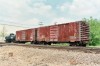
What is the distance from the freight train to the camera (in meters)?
28.9

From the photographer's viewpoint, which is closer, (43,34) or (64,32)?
(64,32)

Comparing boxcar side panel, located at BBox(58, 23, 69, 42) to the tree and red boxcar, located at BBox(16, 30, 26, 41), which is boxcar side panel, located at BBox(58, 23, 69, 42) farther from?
the tree

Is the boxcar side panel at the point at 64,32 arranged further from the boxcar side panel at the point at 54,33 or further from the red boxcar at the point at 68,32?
the boxcar side panel at the point at 54,33

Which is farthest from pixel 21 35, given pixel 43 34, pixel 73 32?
pixel 73 32

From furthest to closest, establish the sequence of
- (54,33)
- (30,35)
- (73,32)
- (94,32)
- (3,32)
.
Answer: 1. (3,32)
2. (94,32)
3. (30,35)
4. (54,33)
5. (73,32)

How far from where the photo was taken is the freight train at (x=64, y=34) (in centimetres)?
2895

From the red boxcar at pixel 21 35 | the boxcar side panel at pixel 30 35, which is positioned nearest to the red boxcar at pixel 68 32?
the boxcar side panel at pixel 30 35

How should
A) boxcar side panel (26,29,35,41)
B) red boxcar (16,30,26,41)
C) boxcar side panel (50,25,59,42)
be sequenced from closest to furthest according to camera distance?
boxcar side panel (50,25,59,42), boxcar side panel (26,29,35,41), red boxcar (16,30,26,41)

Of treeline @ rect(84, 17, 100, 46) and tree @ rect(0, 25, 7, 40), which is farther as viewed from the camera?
tree @ rect(0, 25, 7, 40)

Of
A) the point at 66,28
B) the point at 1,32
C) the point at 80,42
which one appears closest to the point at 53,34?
the point at 66,28

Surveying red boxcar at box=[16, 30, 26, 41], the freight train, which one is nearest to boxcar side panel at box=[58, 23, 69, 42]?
the freight train

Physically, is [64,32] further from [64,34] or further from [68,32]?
[68,32]

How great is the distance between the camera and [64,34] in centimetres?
3131

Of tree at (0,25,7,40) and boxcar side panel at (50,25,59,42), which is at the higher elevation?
tree at (0,25,7,40)
